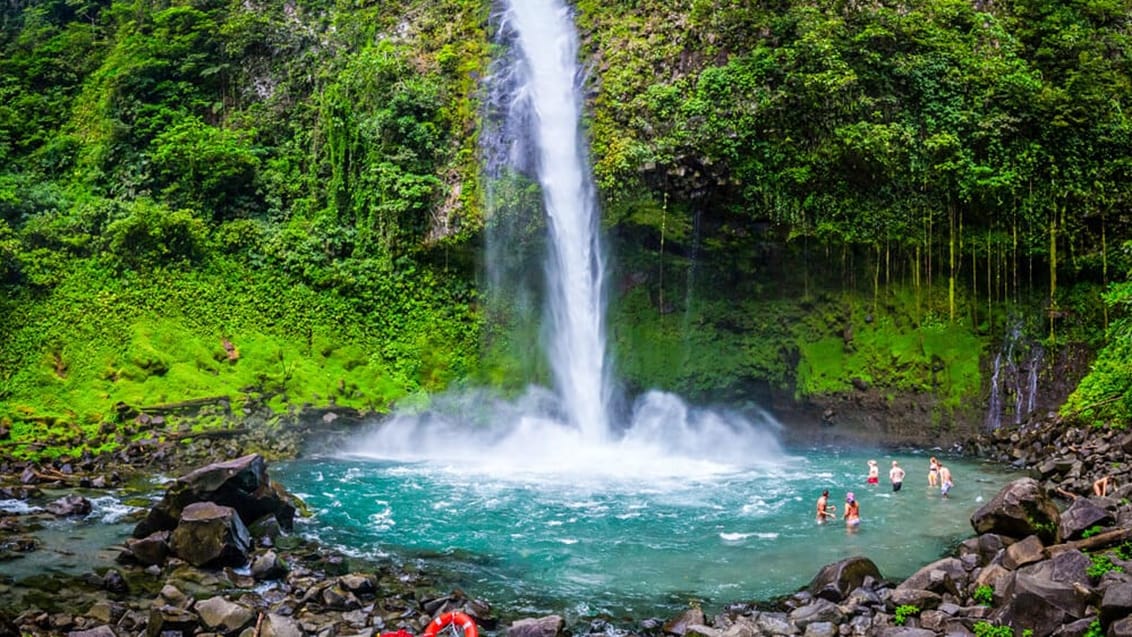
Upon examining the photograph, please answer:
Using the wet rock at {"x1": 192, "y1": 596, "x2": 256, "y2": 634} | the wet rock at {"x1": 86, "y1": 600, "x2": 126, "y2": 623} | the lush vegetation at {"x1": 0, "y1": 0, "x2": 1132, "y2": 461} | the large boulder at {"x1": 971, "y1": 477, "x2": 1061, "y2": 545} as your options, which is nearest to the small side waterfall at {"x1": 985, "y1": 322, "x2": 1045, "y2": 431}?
the lush vegetation at {"x1": 0, "y1": 0, "x2": 1132, "y2": 461}

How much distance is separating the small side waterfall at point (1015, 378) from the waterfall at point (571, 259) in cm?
1093

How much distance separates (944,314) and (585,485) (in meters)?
12.9

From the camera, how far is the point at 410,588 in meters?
11.3

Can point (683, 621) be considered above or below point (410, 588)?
above

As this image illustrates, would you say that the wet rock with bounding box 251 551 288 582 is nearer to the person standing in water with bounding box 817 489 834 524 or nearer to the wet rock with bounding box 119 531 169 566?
the wet rock with bounding box 119 531 169 566

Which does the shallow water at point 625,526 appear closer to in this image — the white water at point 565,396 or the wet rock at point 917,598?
the wet rock at point 917,598

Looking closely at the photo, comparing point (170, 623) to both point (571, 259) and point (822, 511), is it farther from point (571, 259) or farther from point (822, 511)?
point (571, 259)

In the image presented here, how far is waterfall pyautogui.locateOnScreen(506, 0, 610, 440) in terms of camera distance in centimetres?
2433

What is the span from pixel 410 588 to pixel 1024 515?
854 centimetres

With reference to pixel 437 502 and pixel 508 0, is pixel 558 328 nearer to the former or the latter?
pixel 437 502

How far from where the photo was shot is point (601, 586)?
11727 millimetres

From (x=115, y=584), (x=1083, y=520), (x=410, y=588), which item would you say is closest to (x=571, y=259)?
(x=410, y=588)

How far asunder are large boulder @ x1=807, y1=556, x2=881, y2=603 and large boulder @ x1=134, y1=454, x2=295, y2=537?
8.74 meters

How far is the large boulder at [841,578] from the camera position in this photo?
34.7ft
